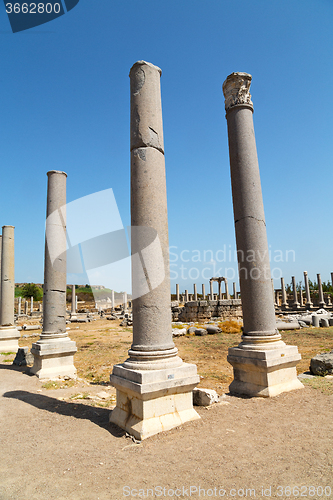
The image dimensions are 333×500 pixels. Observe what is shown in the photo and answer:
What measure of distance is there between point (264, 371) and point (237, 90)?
18.3 feet

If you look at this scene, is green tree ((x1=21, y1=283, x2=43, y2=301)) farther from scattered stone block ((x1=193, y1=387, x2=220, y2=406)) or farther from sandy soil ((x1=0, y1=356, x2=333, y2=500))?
scattered stone block ((x1=193, y1=387, x2=220, y2=406))

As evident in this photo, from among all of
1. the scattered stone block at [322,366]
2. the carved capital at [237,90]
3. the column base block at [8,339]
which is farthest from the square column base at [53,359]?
the carved capital at [237,90]

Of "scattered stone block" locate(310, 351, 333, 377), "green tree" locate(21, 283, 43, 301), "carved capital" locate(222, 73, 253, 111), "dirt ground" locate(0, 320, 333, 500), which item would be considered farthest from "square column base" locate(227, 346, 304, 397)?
"green tree" locate(21, 283, 43, 301)

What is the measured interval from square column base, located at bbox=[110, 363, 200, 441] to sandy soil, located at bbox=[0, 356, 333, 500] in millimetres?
142

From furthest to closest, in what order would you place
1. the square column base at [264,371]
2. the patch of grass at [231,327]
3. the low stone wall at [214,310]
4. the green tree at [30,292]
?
the green tree at [30,292] → the low stone wall at [214,310] → the patch of grass at [231,327] → the square column base at [264,371]

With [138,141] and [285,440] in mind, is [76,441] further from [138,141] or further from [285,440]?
[138,141]

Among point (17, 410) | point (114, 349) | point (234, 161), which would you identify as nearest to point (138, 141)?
point (234, 161)

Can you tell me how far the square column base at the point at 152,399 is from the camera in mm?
3848

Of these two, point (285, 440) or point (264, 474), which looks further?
point (285, 440)

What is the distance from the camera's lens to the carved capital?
259 inches

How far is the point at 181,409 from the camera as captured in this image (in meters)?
4.19

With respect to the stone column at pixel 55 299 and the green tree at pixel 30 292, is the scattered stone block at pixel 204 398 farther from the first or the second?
the green tree at pixel 30 292

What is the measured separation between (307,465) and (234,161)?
5.21 metres

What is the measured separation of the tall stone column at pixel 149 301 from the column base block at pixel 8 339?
380 inches
